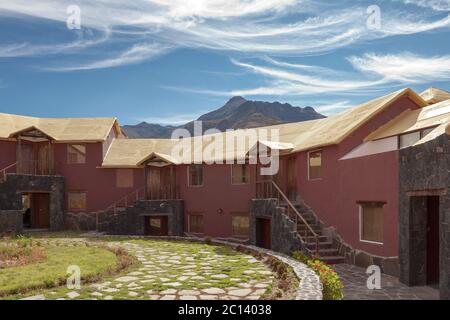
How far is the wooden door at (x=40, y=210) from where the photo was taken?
3148cm

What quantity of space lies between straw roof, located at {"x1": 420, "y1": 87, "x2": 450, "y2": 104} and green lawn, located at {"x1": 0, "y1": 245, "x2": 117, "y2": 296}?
15.5 m

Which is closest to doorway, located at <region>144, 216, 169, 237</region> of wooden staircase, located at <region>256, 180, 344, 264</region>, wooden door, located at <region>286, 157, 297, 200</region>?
wooden door, located at <region>286, 157, 297, 200</region>

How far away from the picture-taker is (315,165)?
64.6ft

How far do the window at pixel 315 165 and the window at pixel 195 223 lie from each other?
8864 mm

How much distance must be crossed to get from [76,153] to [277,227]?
1875 cm

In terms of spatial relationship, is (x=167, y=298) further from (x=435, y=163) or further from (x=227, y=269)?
(x=435, y=163)

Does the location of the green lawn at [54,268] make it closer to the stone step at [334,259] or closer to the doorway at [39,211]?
the stone step at [334,259]

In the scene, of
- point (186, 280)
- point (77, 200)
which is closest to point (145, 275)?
point (186, 280)

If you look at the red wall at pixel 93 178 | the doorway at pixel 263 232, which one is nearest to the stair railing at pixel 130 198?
the red wall at pixel 93 178

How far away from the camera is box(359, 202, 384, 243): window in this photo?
14.8 metres

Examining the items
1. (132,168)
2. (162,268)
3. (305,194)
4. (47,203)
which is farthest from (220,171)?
(47,203)

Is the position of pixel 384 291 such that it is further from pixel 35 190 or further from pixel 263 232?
pixel 35 190

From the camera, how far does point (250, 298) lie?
9906mm

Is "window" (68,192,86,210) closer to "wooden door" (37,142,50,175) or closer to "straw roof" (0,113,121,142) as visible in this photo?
"wooden door" (37,142,50,175)
